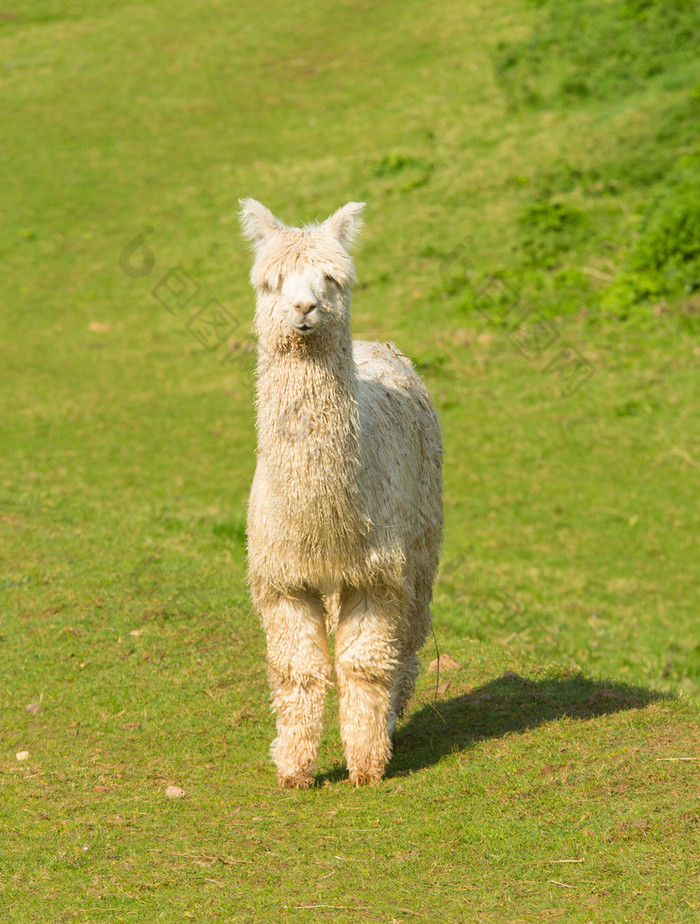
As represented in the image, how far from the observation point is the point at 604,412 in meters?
15.6

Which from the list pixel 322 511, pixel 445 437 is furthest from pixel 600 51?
pixel 322 511

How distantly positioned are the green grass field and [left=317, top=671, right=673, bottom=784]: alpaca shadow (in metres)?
0.03

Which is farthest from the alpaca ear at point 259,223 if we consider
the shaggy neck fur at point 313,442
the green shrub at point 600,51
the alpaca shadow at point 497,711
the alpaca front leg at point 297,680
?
the green shrub at point 600,51

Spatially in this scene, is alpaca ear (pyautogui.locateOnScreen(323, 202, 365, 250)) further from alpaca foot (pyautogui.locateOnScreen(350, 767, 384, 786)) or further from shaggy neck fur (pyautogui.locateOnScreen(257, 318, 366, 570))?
alpaca foot (pyautogui.locateOnScreen(350, 767, 384, 786))

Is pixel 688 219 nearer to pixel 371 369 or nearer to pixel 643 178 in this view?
pixel 643 178

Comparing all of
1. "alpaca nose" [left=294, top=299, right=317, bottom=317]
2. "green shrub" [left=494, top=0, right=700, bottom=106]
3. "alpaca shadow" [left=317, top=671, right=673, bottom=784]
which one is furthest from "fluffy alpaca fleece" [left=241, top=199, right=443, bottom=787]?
"green shrub" [left=494, top=0, right=700, bottom=106]

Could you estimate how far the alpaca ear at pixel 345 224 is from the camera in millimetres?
5863

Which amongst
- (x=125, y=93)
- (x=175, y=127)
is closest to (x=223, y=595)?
(x=175, y=127)

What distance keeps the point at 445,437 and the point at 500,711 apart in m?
8.43

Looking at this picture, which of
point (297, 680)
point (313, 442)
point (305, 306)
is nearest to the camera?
point (305, 306)

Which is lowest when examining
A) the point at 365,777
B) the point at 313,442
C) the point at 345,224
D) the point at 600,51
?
the point at 365,777

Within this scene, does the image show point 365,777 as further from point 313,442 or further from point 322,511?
point 313,442

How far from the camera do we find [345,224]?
233 inches

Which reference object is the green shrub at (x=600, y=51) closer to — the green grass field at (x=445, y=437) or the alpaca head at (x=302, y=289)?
the green grass field at (x=445, y=437)
